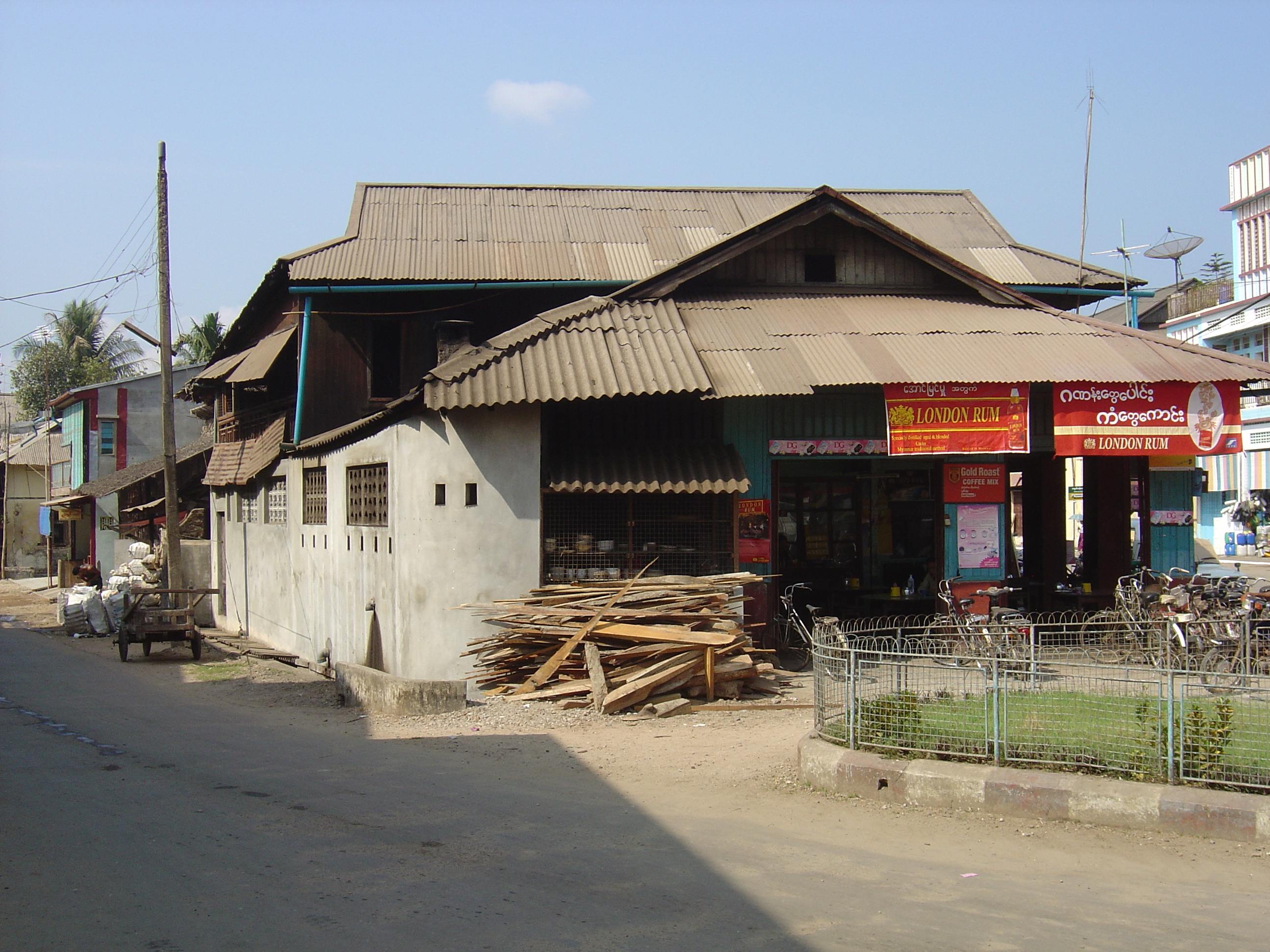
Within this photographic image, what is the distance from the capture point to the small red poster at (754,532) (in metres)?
13.8

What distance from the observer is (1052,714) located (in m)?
7.72

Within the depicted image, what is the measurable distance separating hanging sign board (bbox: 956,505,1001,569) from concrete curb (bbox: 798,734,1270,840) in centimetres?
713

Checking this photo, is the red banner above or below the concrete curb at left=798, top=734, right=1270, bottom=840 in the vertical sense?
above

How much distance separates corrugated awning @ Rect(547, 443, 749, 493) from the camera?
12938 mm

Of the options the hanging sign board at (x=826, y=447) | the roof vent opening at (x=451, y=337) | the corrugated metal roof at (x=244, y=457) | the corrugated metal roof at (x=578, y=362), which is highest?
the roof vent opening at (x=451, y=337)

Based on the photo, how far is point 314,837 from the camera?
22.6ft

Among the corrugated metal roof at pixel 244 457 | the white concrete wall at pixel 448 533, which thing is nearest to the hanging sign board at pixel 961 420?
the white concrete wall at pixel 448 533

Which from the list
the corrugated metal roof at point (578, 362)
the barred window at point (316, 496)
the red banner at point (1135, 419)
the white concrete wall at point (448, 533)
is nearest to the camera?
the corrugated metal roof at point (578, 362)

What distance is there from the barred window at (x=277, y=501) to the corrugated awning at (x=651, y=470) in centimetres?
864

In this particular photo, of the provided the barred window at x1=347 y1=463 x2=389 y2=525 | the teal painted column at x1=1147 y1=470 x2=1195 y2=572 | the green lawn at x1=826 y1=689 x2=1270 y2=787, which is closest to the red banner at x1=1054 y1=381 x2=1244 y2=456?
the teal painted column at x1=1147 y1=470 x2=1195 y2=572

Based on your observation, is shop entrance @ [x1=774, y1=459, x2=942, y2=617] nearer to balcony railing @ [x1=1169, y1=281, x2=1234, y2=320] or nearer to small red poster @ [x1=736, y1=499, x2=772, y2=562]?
small red poster @ [x1=736, y1=499, x2=772, y2=562]

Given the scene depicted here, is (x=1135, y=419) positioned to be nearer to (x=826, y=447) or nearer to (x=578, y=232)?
(x=826, y=447)

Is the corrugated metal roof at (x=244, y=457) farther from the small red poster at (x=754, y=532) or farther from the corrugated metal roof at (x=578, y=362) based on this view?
the small red poster at (x=754, y=532)

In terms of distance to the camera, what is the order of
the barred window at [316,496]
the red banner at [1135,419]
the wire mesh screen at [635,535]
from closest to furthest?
the wire mesh screen at [635,535], the red banner at [1135,419], the barred window at [316,496]
